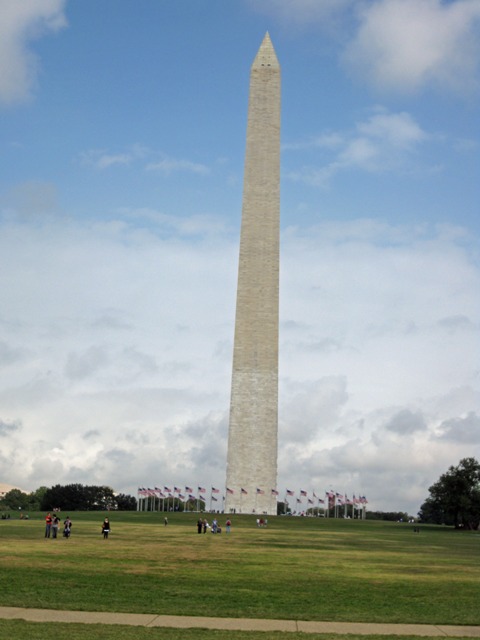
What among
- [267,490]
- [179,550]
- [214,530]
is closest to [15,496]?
[267,490]

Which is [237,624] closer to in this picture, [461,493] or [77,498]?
[461,493]

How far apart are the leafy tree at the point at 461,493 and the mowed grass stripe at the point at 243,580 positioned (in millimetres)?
39756

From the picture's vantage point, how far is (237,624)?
14.7m

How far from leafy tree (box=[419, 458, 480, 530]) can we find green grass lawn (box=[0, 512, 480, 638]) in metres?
39.6

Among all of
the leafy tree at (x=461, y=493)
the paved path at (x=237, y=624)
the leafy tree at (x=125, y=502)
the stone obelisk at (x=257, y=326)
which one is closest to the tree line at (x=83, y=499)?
the leafy tree at (x=125, y=502)

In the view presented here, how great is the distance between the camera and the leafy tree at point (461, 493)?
7238 centimetres

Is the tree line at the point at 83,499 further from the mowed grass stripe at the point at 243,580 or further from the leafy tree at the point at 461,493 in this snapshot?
the mowed grass stripe at the point at 243,580

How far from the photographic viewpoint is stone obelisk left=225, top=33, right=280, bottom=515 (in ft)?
240

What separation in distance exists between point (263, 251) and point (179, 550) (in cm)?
4741

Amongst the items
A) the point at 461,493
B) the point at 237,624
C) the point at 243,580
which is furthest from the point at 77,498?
the point at 237,624

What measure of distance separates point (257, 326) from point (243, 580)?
5384 cm

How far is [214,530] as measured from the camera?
154ft

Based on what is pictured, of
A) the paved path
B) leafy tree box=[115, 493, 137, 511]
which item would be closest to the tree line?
leafy tree box=[115, 493, 137, 511]

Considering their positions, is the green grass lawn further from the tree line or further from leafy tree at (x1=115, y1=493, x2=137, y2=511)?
leafy tree at (x1=115, y1=493, x2=137, y2=511)
